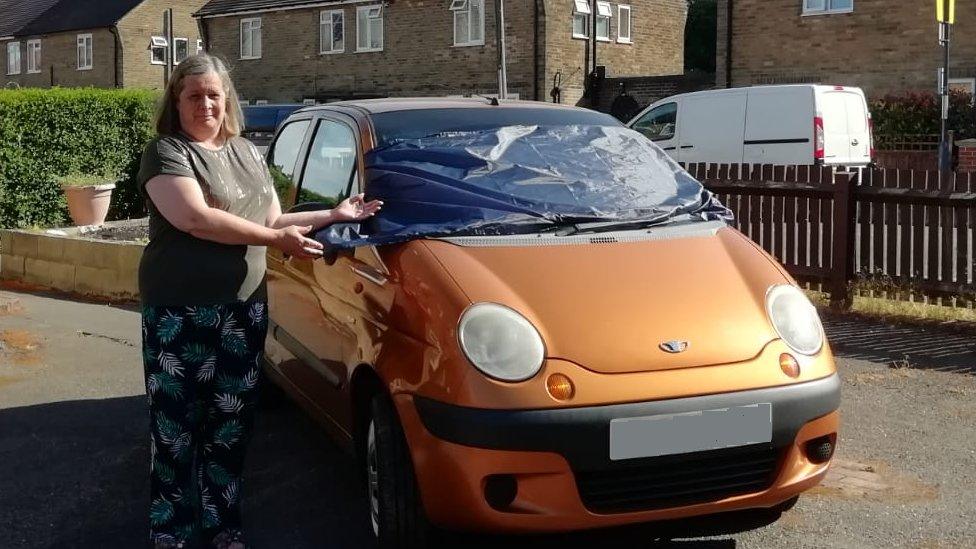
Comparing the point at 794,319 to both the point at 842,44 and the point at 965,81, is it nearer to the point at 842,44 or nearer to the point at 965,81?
the point at 965,81

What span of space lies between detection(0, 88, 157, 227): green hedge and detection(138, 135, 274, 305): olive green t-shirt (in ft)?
36.8

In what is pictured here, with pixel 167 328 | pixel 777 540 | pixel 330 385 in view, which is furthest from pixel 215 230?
pixel 777 540

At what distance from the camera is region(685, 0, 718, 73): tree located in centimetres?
Answer: 5959

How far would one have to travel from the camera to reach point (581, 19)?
3362 centimetres

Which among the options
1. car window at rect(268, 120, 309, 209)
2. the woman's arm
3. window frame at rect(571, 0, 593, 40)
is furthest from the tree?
the woman's arm

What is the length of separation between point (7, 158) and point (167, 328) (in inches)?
453

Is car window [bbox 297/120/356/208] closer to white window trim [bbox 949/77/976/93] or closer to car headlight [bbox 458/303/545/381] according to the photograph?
car headlight [bbox 458/303/545/381]

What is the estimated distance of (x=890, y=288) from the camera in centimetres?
896

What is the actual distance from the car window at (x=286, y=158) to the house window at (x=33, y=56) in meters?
49.8

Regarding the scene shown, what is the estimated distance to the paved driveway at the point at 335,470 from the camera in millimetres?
4227

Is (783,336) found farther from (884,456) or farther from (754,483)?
(884,456)

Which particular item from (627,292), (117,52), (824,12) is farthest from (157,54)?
(627,292)

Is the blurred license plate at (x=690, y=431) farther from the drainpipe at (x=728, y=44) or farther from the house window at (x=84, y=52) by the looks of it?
the house window at (x=84, y=52)

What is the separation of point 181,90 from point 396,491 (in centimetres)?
156
